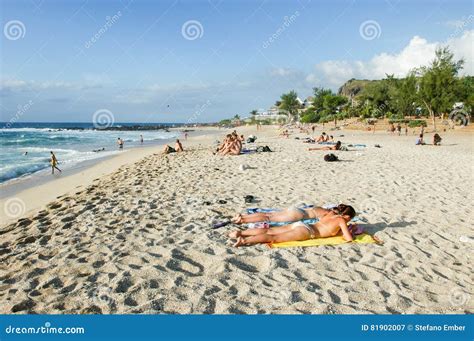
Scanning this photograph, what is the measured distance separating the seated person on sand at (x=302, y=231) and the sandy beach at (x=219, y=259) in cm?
21

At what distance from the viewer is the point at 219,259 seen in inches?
179

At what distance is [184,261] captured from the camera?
451 cm

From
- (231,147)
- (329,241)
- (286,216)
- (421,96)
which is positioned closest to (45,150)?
(231,147)

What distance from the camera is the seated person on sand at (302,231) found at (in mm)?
5126

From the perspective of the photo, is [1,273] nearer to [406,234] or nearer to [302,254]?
[302,254]

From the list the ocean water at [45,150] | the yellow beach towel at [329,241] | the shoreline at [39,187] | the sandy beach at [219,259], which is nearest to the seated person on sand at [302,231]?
the yellow beach towel at [329,241]

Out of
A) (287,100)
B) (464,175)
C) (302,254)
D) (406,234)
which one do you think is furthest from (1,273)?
(287,100)

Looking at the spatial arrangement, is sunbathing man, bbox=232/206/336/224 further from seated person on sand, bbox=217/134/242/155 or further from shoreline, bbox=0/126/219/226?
seated person on sand, bbox=217/134/242/155

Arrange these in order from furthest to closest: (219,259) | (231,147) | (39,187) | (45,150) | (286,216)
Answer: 1. (45,150)
2. (231,147)
3. (39,187)
4. (286,216)
5. (219,259)

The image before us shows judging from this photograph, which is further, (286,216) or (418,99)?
(418,99)

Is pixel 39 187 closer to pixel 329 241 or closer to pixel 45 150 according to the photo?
pixel 329 241

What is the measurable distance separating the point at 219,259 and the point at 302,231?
1414mm

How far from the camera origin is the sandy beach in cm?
360

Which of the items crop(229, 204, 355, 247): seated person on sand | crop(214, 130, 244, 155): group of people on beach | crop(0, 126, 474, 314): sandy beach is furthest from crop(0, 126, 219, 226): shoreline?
crop(214, 130, 244, 155): group of people on beach
